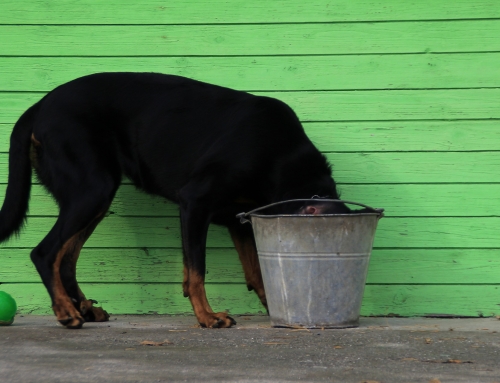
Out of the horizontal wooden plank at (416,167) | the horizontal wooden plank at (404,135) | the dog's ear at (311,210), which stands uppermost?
the horizontal wooden plank at (404,135)

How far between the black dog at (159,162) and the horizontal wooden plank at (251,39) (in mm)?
331

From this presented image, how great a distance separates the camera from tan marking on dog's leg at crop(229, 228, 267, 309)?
4164 millimetres

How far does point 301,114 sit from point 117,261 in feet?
4.42

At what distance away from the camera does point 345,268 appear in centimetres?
362

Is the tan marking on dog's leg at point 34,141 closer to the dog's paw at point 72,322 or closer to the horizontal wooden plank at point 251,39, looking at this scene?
the horizontal wooden plank at point 251,39

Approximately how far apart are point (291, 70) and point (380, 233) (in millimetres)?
1044

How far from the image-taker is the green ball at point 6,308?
12.1 ft

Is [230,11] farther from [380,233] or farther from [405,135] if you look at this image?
[380,233]

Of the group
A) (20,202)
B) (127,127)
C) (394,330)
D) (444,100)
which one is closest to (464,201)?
(444,100)

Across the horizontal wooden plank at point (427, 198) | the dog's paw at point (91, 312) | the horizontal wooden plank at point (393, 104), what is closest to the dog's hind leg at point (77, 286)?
the dog's paw at point (91, 312)

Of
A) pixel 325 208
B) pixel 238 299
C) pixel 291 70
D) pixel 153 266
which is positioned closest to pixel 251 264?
pixel 238 299

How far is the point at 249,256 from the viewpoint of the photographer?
164 inches

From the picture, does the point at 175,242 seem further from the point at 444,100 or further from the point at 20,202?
the point at 444,100

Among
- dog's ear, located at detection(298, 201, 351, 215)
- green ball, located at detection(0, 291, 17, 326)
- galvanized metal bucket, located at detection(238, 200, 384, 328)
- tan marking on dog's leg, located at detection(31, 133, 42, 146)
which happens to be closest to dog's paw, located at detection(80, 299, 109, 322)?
green ball, located at detection(0, 291, 17, 326)
